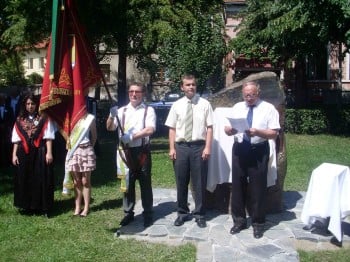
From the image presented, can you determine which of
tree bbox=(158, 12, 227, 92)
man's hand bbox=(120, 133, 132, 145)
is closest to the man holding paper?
man's hand bbox=(120, 133, 132, 145)

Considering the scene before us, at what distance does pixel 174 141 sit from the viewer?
658cm

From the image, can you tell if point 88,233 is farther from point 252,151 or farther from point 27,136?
point 252,151

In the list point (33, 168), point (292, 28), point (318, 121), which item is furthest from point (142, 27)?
point (33, 168)

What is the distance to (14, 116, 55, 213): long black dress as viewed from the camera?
23.7 feet

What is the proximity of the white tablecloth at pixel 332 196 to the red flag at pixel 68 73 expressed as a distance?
128 inches

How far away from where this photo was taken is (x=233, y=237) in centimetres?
625

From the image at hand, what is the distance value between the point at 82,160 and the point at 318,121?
42.1ft

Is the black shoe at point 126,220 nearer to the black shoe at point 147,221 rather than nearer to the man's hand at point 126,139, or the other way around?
the black shoe at point 147,221

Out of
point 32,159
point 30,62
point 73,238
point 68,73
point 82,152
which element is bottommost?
point 73,238

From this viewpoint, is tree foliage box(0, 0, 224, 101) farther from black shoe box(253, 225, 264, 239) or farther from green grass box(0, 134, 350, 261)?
black shoe box(253, 225, 264, 239)

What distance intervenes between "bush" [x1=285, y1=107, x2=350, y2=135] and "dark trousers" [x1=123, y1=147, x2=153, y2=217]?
12.4 m

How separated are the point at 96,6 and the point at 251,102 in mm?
8592

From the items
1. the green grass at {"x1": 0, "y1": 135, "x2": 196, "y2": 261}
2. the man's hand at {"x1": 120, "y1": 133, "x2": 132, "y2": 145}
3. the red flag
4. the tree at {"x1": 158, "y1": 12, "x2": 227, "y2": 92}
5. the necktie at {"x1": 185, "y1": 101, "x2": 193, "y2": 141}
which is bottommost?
the green grass at {"x1": 0, "y1": 135, "x2": 196, "y2": 261}

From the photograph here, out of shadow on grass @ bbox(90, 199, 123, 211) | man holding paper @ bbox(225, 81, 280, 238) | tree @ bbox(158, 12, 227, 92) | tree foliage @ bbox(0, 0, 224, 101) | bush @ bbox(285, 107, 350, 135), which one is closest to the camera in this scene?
man holding paper @ bbox(225, 81, 280, 238)
